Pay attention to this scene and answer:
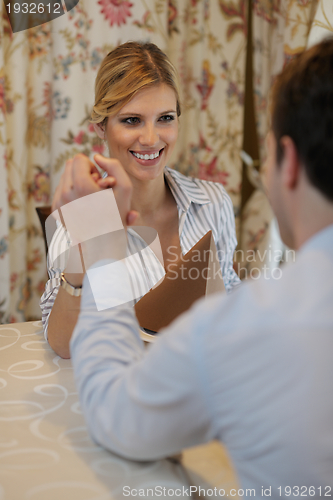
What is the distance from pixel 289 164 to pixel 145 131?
3.14 ft

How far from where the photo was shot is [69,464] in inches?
21.7

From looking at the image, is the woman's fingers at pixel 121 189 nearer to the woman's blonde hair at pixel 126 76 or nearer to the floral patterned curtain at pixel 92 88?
the woman's blonde hair at pixel 126 76

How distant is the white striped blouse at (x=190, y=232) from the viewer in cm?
130

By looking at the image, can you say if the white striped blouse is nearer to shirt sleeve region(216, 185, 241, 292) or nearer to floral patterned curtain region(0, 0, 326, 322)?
shirt sleeve region(216, 185, 241, 292)

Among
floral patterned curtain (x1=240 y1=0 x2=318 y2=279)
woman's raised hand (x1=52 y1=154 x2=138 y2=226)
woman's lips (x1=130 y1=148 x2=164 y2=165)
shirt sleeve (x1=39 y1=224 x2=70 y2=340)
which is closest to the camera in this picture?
woman's raised hand (x1=52 y1=154 x2=138 y2=226)

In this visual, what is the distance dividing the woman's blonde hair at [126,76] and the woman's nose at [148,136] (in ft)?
0.32

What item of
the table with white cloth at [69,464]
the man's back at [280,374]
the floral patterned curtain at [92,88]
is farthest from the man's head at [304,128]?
the floral patterned curtain at [92,88]

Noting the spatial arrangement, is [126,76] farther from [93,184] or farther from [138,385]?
[138,385]

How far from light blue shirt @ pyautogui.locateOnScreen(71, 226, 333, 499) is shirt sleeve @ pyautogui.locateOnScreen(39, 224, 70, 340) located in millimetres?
664

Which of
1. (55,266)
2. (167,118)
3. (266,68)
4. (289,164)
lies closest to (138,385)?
(289,164)

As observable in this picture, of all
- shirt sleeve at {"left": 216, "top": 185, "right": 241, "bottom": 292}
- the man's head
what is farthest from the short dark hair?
shirt sleeve at {"left": 216, "top": 185, "right": 241, "bottom": 292}

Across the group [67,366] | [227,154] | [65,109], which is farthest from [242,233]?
[67,366]

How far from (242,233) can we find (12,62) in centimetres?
132

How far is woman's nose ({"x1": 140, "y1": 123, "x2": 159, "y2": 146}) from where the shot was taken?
138cm
